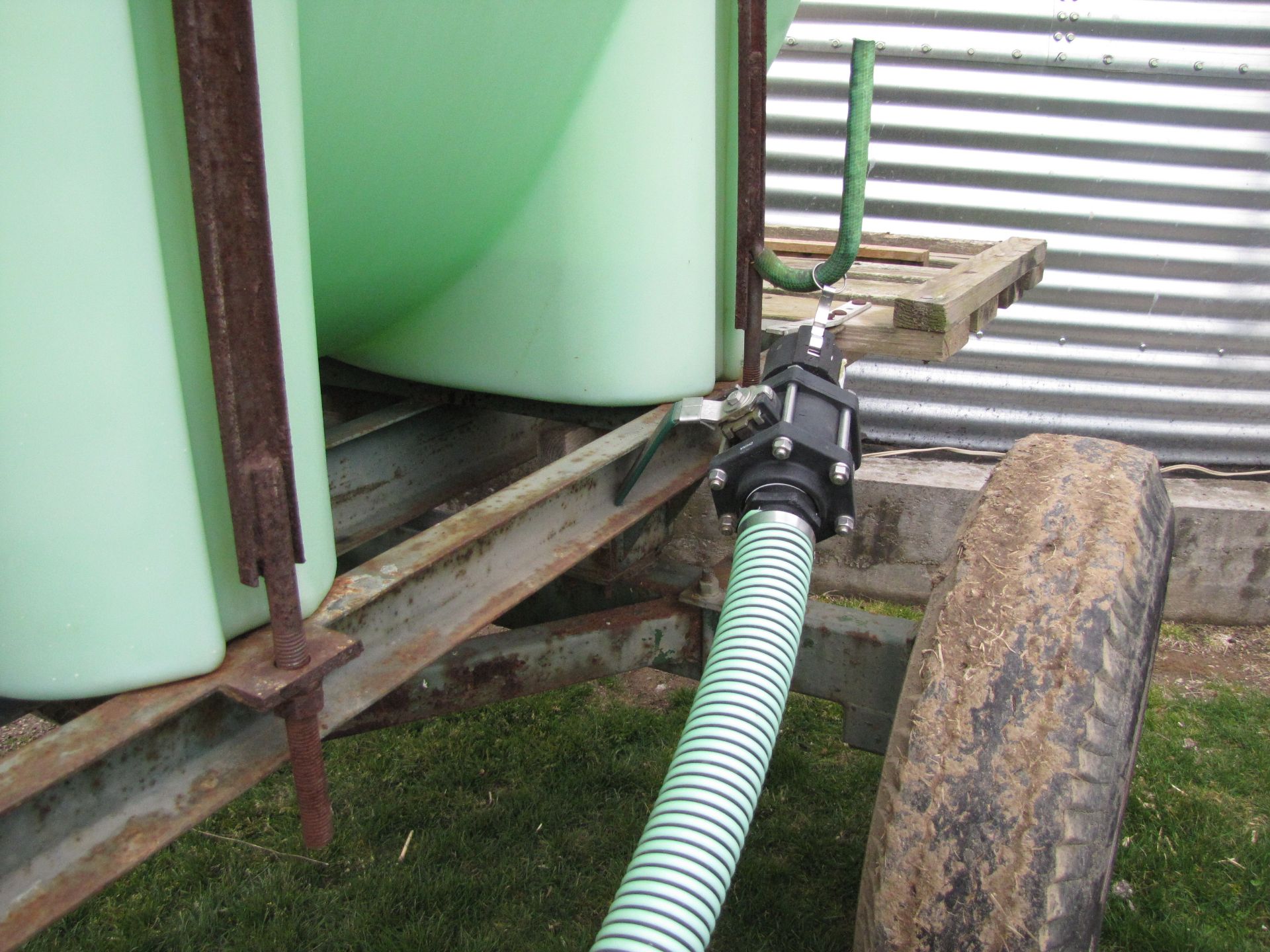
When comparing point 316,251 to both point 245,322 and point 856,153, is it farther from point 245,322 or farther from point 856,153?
point 856,153

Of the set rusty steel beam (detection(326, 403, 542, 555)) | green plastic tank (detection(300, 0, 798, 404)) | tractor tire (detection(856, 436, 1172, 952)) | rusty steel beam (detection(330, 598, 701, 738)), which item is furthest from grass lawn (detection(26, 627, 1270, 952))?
green plastic tank (detection(300, 0, 798, 404))

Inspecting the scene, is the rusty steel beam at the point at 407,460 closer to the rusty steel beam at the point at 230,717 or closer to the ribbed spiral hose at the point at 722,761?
the rusty steel beam at the point at 230,717

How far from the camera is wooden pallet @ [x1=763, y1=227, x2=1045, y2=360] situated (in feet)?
5.97

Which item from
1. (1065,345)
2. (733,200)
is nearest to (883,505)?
(1065,345)

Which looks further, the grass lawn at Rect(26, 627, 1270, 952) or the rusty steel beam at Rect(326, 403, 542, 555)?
the grass lawn at Rect(26, 627, 1270, 952)

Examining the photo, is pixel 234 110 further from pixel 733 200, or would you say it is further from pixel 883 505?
pixel 883 505

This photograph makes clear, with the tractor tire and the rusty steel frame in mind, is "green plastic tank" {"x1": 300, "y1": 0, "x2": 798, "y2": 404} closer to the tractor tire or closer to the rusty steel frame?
the rusty steel frame

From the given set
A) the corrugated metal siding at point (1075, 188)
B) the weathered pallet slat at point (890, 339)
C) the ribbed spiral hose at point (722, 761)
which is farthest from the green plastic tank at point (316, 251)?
the corrugated metal siding at point (1075, 188)

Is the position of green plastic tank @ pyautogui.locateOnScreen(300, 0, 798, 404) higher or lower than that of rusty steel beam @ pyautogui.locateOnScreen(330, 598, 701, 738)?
higher

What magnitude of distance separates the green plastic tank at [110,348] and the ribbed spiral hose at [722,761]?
467 millimetres

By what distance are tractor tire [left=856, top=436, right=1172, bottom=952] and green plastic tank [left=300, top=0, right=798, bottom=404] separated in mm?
680

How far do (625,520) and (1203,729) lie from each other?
2061 millimetres

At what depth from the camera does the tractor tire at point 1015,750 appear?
1.16 metres

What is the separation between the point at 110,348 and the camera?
91 cm
